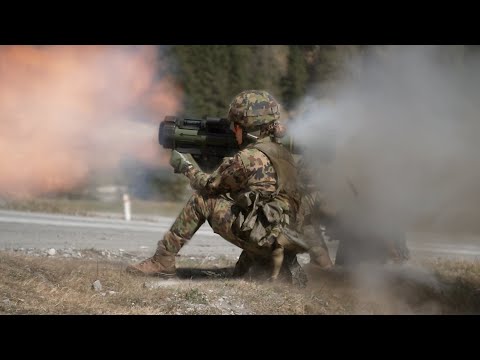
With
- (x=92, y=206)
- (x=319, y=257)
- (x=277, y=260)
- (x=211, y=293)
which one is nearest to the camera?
(x=211, y=293)

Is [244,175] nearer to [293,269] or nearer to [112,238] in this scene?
[293,269]

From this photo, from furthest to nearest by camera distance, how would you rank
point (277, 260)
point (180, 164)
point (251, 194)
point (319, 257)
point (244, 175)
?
point (319, 257) → point (180, 164) → point (277, 260) → point (244, 175) → point (251, 194)

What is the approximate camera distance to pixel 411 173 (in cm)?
860

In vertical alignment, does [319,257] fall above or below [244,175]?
below

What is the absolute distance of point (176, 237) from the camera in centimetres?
742

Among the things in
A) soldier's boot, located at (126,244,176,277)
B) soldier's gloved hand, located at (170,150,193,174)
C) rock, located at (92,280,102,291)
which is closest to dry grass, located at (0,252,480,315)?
rock, located at (92,280,102,291)

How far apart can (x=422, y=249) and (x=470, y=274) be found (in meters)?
1.33

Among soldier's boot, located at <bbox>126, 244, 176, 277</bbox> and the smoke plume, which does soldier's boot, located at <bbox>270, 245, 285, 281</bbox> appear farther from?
the smoke plume

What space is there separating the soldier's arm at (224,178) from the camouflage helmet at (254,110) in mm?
437

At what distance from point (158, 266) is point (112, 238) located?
530cm

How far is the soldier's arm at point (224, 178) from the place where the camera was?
7.09 metres

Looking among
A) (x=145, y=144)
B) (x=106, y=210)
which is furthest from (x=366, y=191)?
(x=106, y=210)

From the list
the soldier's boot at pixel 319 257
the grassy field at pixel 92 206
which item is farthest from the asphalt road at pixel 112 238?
the soldier's boot at pixel 319 257

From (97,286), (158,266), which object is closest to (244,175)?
(158,266)
